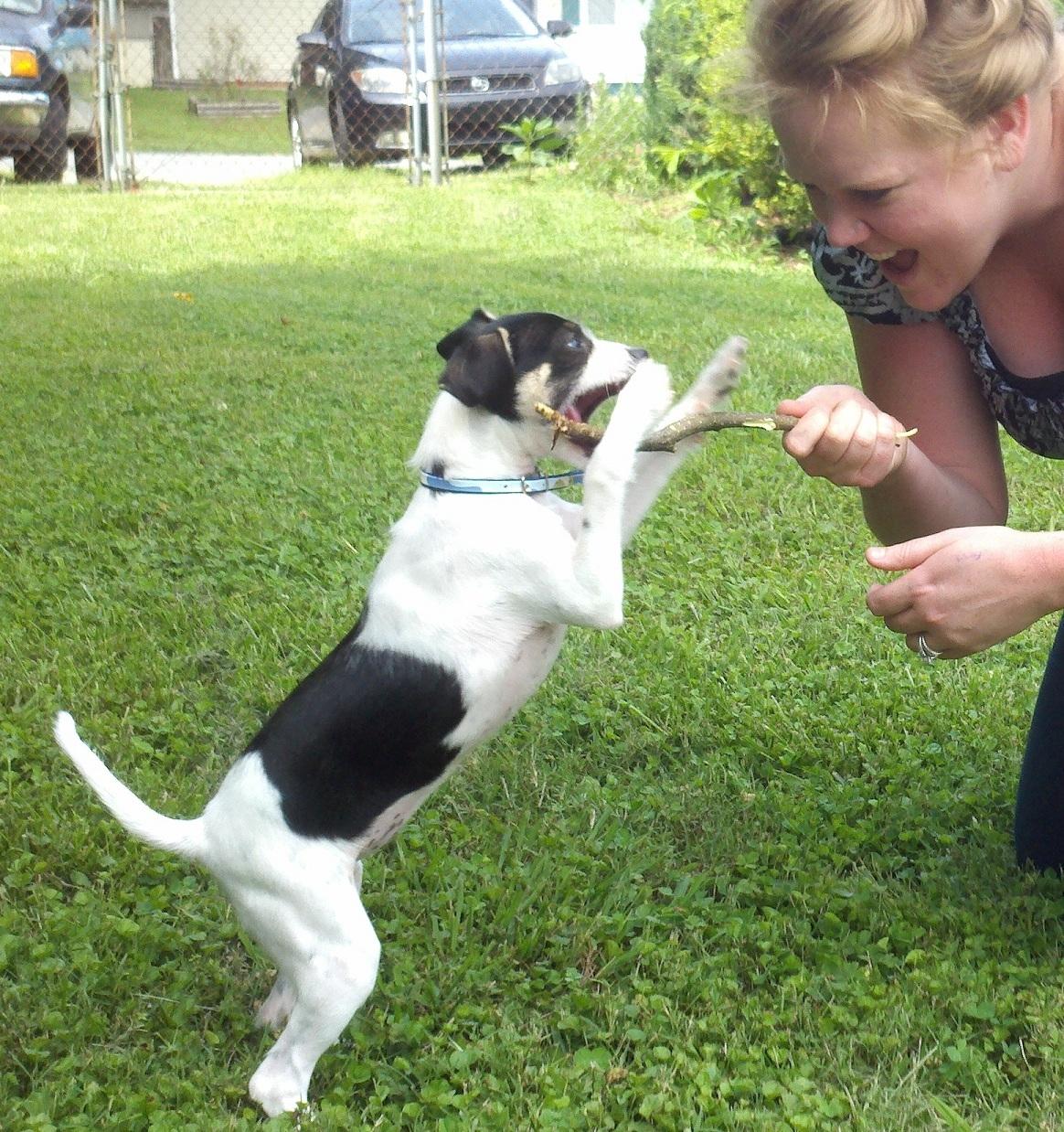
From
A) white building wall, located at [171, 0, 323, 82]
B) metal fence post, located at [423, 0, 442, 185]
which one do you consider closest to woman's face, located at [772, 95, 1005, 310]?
metal fence post, located at [423, 0, 442, 185]

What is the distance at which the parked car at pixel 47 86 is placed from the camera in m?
12.8

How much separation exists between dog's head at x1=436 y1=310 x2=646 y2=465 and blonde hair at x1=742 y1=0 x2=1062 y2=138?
740mm

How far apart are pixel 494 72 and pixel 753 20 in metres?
11.7

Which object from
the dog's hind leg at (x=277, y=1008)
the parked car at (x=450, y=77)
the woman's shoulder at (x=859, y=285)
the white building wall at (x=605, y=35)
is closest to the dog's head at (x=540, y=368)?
the woman's shoulder at (x=859, y=285)

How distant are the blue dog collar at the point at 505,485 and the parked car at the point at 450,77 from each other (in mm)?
11076

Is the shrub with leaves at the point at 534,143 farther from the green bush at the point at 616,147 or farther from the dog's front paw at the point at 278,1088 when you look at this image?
the dog's front paw at the point at 278,1088

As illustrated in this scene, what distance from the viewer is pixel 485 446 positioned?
2.88 metres

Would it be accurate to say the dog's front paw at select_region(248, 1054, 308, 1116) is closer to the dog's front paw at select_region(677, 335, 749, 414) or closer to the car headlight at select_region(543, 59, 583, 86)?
the dog's front paw at select_region(677, 335, 749, 414)

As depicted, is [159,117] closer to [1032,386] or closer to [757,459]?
[757,459]

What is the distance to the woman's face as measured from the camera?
2379mm

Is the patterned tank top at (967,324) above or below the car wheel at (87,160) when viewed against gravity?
above

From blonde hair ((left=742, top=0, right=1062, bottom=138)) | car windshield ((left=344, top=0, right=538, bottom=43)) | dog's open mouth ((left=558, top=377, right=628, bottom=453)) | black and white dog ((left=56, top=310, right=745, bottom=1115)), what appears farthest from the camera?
car windshield ((left=344, top=0, right=538, bottom=43))

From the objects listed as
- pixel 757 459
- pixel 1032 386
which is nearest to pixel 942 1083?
pixel 1032 386

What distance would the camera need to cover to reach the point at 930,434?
3.18 m
